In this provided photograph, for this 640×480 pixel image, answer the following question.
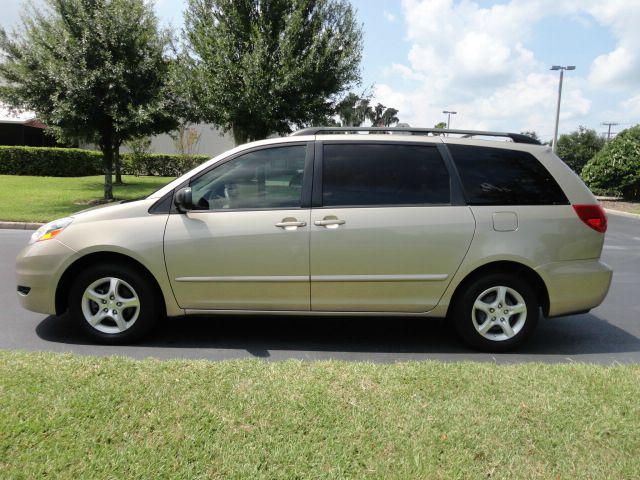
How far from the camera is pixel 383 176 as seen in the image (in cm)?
445

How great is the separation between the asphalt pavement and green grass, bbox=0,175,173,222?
8557 mm

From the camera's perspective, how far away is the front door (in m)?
4.31

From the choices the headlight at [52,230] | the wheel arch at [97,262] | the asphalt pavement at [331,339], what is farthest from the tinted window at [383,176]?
the headlight at [52,230]

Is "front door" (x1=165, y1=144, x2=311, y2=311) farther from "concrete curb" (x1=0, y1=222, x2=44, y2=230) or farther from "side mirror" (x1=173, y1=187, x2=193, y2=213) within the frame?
"concrete curb" (x1=0, y1=222, x2=44, y2=230)

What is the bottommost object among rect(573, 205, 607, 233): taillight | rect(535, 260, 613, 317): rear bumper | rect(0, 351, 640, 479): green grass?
rect(0, 351, 640, 479): green grass

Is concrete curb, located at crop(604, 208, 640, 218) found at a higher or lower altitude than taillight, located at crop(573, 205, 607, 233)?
lower

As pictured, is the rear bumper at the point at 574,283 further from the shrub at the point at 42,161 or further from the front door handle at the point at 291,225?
the shrub at the point at 42,161

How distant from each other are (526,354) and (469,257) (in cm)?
102

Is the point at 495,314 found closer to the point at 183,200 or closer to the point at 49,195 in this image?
the point at 183,200

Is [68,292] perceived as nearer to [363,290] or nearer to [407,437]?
[363,290]

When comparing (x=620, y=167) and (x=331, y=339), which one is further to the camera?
(x=620, y=167)

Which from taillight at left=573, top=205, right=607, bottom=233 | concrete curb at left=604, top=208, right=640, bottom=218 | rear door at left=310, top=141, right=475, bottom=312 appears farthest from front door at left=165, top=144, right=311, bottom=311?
concrete curb at left=604, top=208, right=640, bottom=218

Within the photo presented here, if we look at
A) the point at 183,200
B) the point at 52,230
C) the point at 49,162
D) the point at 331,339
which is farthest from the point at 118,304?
the point at 49,162

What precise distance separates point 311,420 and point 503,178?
8.90 feet
